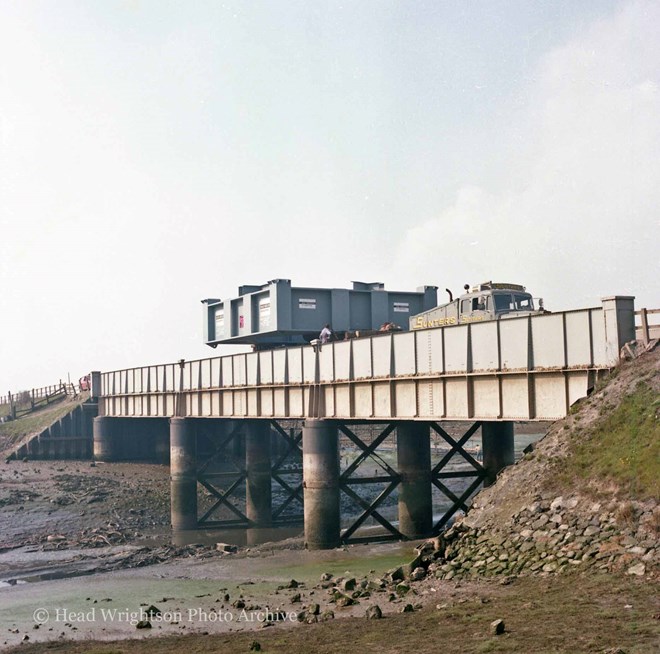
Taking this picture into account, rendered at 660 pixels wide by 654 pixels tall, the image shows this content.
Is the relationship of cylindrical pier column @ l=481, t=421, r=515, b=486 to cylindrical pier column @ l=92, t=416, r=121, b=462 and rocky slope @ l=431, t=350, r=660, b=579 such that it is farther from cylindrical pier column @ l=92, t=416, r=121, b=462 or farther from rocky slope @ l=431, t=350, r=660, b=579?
cylindrical pier column @ l=92, t=416, r=121, b=462

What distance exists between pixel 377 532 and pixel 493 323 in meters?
13.8

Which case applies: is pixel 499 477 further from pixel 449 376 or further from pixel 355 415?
pixel 355 415

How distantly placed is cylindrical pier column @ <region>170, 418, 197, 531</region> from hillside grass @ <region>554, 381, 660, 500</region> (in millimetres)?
26357

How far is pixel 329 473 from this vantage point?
3070 cm

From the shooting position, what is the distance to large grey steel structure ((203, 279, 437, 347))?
129ft

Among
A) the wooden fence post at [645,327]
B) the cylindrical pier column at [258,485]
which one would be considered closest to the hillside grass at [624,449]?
the wooden fence post at [645,327]

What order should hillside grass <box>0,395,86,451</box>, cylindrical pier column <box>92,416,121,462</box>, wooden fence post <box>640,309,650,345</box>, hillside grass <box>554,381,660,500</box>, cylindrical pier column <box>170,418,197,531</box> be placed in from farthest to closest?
hillside grass <box>0,395,86,451</box>
cylindrical pier column <box>92,416,121,462</box>
cylindrical pier column <box>170,418,197,531</box>
wooden fence post <box>640,309,650,345</box>
hillside grass <box>554,381,660,500</box>

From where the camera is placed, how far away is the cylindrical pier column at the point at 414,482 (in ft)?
99.5

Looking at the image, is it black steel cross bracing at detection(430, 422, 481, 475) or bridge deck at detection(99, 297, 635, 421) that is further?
black steel cross bracing at detection(430, 422, 481, 475)

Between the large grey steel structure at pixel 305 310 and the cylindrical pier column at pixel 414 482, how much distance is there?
419 inches

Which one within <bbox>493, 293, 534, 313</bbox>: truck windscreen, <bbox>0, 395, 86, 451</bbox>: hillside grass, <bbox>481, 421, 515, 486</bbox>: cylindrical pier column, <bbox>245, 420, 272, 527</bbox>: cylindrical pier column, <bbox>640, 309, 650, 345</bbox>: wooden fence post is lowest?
<bbox>245, 420, 272, 527</bbox>: cylindrical pier column

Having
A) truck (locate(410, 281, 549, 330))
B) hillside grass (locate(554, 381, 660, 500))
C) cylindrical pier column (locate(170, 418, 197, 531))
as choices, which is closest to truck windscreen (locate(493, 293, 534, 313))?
truck (locate(410, 281, 549, 330))

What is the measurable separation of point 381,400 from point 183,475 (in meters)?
17.6

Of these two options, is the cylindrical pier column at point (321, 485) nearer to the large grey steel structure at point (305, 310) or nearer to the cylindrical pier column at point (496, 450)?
the cylindrical pier column at point (496, 450)
